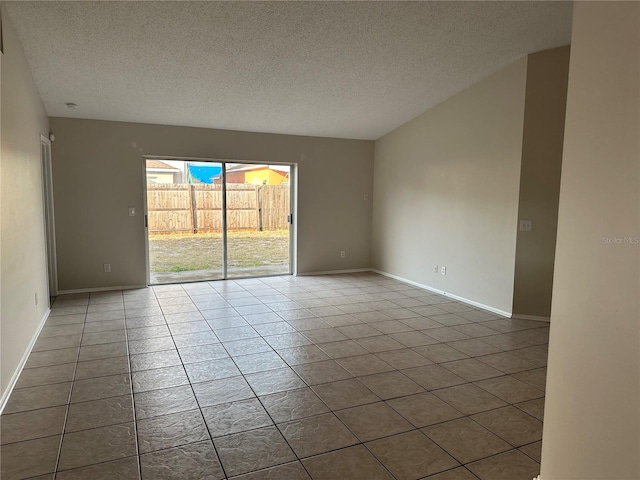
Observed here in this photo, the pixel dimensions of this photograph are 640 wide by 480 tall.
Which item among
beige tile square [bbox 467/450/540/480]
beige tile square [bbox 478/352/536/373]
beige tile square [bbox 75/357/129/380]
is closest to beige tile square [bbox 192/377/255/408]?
beige tile square [bbox 75/357/129/380]

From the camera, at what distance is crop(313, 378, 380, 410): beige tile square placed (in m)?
2.62

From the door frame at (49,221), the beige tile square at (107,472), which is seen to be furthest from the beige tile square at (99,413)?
the door frame at (49,221)

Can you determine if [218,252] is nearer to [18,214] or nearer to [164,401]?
[18,214]

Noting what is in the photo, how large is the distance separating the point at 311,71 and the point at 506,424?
373 cm

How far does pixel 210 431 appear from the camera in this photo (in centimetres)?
229

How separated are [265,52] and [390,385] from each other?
10.5 ft

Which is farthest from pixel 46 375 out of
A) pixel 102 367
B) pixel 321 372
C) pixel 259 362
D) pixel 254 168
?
pixel 254 168

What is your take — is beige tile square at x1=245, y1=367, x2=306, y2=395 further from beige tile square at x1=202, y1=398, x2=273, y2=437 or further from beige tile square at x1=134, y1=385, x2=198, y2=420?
beige tile square at x1=134, y1=385, x2=198, y2=420

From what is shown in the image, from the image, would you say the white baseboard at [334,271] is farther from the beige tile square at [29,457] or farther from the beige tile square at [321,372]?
the beige tile square at [29,457]

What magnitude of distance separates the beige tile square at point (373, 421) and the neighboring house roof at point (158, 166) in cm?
474

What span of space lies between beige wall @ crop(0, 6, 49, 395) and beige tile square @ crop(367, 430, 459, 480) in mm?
2342

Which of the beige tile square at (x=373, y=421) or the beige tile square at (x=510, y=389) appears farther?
the beige tile square at (x=510, y=389)

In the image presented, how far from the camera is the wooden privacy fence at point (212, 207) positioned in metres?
6.10

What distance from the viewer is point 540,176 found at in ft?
14.5
